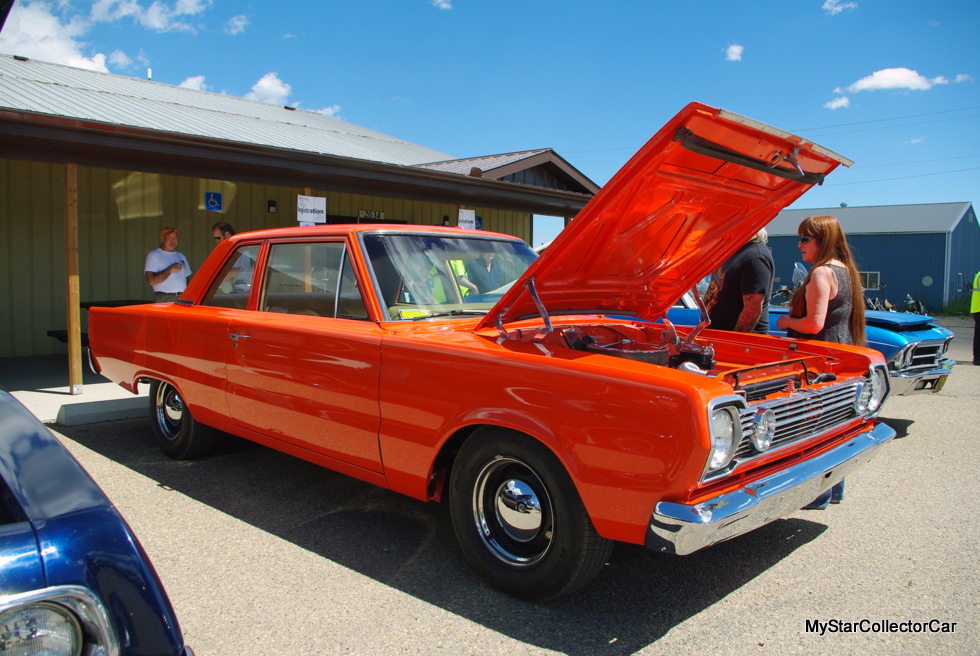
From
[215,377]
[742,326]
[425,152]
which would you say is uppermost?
[425,152]

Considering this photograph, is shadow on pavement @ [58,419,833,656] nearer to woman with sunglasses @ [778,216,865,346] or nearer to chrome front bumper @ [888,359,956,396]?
woman with sunglasses @ [778,216,865,346]

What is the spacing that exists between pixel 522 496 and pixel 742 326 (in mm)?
2552

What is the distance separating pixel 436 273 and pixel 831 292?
7.74 ft

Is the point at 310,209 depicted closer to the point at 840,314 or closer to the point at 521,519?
the point at 840,314

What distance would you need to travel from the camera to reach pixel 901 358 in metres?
5.84

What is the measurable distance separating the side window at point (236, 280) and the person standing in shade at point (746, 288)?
300 cm

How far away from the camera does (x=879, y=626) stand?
2670 mm

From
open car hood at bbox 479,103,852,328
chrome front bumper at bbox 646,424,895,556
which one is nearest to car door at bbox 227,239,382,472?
open car hood at bbox 479,103,852,328

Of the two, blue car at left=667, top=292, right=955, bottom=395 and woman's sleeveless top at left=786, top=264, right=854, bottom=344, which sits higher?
woman's sleeveless top at left=786, top=264, right=854, bottom=344

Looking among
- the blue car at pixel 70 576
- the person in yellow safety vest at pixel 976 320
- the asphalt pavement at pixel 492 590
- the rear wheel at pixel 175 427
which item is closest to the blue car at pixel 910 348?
the asphalt pavement at pixel 492 590

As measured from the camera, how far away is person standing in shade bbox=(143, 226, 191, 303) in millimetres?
7223

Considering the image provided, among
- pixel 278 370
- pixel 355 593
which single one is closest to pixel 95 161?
pixel 278 370

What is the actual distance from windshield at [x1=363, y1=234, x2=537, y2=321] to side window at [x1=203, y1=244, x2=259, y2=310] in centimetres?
105

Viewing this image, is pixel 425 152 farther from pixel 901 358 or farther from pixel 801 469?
pixel 801 469
